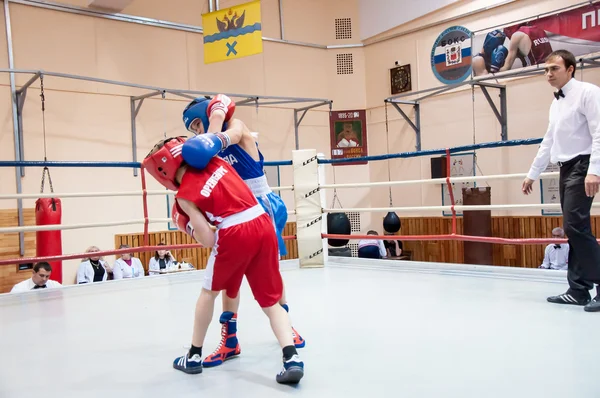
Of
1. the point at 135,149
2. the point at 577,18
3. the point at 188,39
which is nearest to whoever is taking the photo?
the point at 577,18

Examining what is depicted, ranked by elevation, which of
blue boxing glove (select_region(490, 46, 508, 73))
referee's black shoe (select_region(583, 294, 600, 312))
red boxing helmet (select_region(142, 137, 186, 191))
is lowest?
referee's black shoe (select_region(583, 294, 600, 312))

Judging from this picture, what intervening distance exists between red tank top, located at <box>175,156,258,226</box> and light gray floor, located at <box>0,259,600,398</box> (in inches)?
21.6

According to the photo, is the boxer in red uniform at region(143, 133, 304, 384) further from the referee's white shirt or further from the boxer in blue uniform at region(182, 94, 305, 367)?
the referee's white shirt

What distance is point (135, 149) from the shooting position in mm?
7344

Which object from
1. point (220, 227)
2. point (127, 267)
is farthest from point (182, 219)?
point (127, 267)

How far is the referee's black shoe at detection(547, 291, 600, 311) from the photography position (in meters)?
2.39

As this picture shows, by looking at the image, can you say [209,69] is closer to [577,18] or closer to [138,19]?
[138,19]

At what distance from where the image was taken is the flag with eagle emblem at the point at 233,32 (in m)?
6.51

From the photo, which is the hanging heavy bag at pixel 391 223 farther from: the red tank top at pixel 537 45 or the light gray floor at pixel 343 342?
the light gray floor at pixel 343 342

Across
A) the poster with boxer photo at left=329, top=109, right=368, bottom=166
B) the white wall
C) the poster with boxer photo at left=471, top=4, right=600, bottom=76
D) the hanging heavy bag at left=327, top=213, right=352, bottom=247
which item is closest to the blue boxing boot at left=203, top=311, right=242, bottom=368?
the poster with boxer photo at left=471, top=4, right=600, bottom=76

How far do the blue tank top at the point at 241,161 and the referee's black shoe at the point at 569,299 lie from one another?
151 centimetres

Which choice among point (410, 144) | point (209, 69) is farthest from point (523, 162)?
point (209, 69)

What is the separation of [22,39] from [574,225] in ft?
21.4

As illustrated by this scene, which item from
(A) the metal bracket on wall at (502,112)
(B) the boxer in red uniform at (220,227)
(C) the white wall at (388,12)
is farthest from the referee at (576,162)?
(C) the white wall at (388,12)
